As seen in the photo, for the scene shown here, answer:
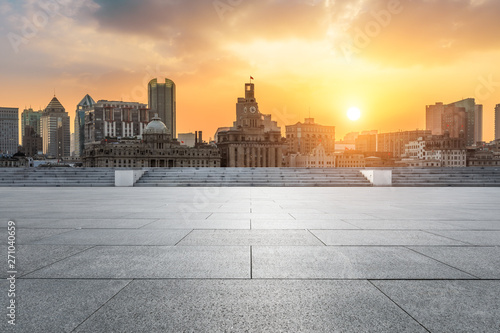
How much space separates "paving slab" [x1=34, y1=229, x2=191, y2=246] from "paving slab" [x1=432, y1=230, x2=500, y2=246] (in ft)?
19.1

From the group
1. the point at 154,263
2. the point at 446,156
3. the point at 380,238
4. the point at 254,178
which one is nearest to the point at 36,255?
the point at 154,263

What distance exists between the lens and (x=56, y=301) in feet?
12.6

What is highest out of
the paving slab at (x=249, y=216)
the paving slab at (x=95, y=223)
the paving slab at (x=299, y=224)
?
the paving slab at (x=95, y=223)

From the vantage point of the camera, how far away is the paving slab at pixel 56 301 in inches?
130

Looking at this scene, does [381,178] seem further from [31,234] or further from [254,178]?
[31,234]

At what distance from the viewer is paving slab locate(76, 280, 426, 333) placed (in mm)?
3254

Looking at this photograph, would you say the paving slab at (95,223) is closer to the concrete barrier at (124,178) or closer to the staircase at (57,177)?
the concrete barrier at (124,178)

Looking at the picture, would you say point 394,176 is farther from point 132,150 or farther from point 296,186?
point 132,150

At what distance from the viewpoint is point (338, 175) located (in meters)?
29.9

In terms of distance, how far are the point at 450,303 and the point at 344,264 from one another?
171 cm

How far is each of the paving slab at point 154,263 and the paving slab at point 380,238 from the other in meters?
2.07

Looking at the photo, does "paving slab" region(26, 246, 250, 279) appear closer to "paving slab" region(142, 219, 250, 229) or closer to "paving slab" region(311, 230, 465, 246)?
"paving slab" region(311, 230, 465, 246)

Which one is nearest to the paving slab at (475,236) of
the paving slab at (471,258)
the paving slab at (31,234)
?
the paving slab at (471,258)

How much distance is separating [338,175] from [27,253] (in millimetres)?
26490
